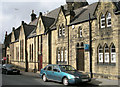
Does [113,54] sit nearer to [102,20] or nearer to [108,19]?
[108,19]

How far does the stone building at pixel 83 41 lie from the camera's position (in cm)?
1445

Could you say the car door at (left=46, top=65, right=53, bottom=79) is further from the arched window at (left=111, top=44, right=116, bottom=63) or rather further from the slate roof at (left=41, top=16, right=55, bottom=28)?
the slate roof at (left=41, top=16, right=55, bottom=28)

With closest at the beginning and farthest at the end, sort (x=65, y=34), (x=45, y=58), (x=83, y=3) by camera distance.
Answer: (x=65, y=34) → (x=45, y=58) → (x=83, y=3)

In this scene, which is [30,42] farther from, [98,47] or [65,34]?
[98,47]

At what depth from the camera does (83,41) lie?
17.2 m

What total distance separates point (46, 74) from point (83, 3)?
54.5 ft

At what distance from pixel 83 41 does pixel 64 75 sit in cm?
614

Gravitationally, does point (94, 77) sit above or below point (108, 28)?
below

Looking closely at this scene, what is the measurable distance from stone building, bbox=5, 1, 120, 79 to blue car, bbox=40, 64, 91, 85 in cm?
358

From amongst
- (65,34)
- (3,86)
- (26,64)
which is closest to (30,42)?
(26,64)

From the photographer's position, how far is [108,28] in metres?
14.8

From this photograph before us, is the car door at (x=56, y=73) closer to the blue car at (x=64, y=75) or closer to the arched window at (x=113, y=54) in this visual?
the blue car at (x=64, y=75)

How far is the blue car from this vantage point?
1159 cm

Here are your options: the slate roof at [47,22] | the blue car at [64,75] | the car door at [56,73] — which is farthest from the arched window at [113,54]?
the slate roof at [47,22]
